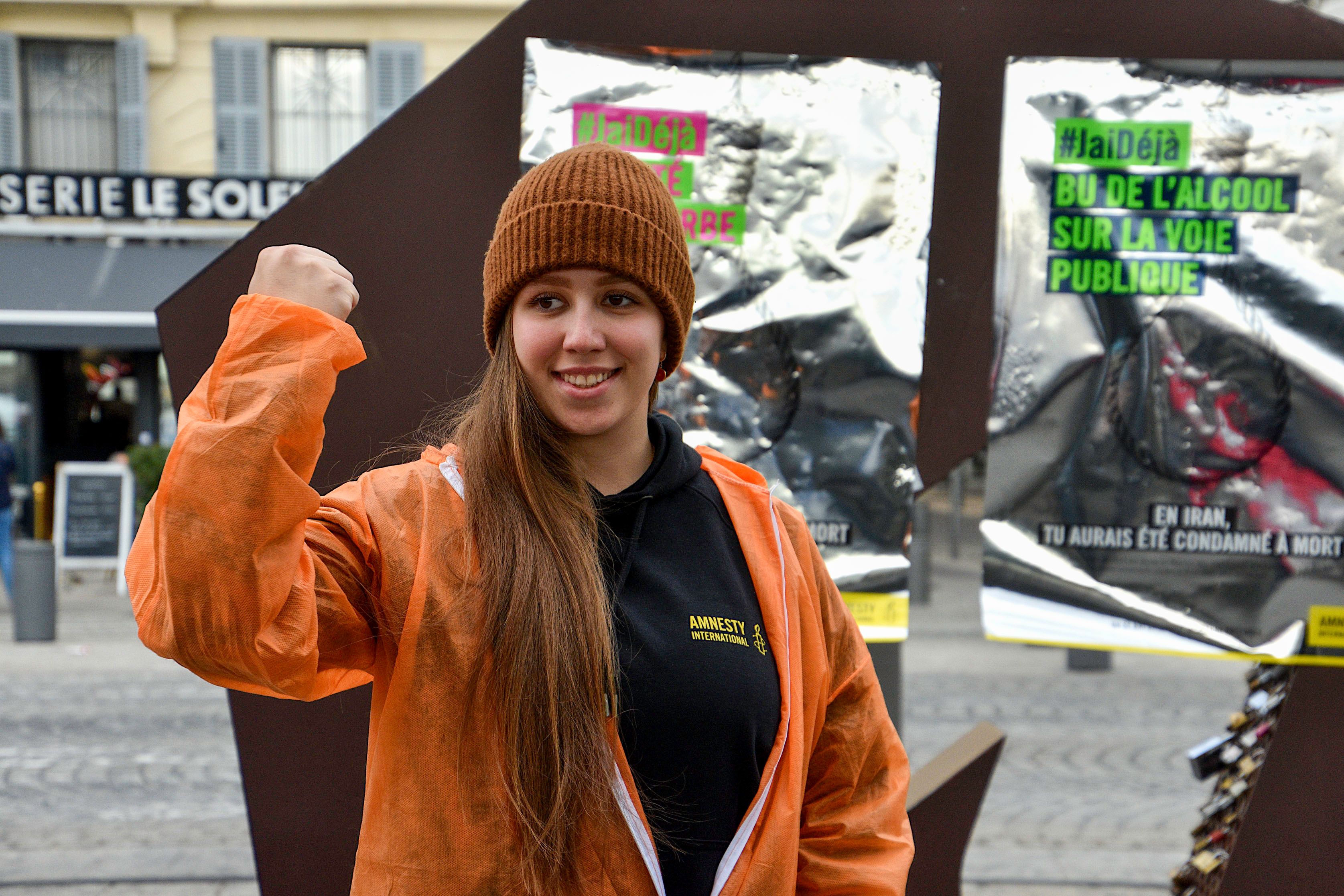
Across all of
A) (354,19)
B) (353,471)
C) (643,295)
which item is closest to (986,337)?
(643,295)

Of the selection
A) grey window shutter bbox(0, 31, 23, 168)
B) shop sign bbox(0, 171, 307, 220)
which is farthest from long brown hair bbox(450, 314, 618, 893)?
grey window shutter bbox(0, 31, 23, 168)

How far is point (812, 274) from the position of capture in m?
2.61

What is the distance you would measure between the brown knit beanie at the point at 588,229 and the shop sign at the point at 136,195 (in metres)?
12.5

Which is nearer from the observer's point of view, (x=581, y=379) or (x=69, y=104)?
(x=581, y=379)

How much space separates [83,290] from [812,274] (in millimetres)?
12783

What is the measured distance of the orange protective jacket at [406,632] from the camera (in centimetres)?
117

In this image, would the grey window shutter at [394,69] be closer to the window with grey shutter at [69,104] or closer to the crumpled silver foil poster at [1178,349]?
the window with grey shutter at [69,104]

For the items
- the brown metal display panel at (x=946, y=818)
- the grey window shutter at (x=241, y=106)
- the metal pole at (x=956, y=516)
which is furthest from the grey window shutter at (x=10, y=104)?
the brown metal display panel at (x=946, y=818)

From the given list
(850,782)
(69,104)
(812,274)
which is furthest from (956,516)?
(850,782)

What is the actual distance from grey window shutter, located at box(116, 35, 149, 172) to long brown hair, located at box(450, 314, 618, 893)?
14.8m

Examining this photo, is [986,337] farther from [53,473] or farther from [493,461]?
[53,473]

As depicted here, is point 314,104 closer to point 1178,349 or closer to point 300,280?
point 1178,349

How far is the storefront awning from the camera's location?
1293cm

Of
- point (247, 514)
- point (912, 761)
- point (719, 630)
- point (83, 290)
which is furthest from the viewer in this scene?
point (83, 290)
